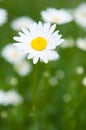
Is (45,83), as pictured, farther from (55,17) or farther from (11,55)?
(11,55)

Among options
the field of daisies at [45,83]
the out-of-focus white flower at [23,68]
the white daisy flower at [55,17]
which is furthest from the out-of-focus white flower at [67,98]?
the white daisy flower at [55,17]

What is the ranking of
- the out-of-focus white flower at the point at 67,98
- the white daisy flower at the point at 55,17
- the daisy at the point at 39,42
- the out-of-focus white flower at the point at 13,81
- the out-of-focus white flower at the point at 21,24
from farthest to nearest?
the out-of-focus white flower at the point at 21,24, the out-of-focus white flower at the point at 13,81, the out-of-focus white flower at the point at 67,98, the white daisy flower at the point at 55,17, the daisy at the point at 39,42

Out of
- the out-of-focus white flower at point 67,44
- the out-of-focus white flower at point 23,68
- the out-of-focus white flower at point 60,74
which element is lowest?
the out-of-focus white flower at point 60,74

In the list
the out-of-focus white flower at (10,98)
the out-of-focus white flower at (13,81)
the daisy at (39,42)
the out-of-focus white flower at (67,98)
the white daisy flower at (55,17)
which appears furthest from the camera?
the out-of-focus white flower at (13,81)

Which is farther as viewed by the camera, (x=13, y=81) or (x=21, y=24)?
(x=21, y=24)

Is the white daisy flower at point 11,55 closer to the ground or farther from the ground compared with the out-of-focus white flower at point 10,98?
farther from the ground

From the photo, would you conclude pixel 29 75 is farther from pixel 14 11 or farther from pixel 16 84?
pixel 14 11

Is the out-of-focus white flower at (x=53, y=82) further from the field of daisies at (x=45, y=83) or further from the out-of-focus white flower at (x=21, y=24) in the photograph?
the out-of-focus white flower at (x=21, y=24)

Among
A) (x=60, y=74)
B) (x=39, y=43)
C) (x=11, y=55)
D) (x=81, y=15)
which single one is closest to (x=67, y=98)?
(x=60, y=74)
